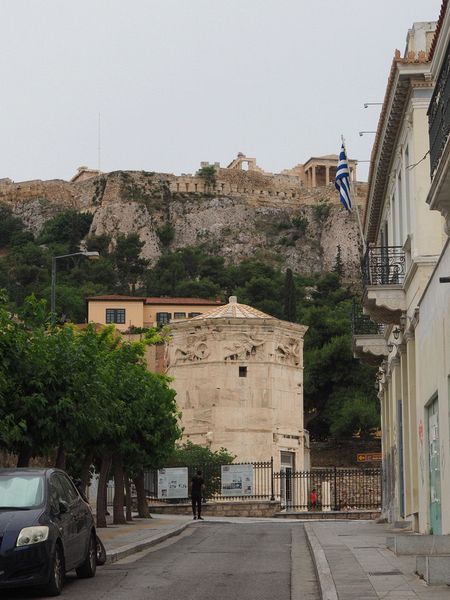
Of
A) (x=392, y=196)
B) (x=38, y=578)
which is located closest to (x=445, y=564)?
(x=38, y=578)

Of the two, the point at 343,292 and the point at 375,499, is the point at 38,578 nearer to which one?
the point at 375,499

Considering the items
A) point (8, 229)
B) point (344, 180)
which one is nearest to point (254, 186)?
point (8, 229)

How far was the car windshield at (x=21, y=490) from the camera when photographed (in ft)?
49.4

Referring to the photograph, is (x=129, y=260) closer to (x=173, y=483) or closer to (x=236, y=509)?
(x=173, y=483)

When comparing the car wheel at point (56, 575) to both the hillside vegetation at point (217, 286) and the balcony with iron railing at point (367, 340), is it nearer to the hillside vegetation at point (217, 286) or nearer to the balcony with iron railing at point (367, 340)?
the balcony with iron railing at point (367, 340)

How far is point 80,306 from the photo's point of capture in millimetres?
120938

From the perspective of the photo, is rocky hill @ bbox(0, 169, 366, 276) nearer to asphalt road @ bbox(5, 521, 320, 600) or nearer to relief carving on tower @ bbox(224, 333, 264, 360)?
relief carving on tower @ bbox(224, 333, 264, 360)

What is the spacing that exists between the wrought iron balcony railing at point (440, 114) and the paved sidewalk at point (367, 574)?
5.56 metres

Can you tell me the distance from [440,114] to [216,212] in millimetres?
155004

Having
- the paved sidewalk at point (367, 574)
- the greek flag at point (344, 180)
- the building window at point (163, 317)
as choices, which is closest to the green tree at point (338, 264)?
the building window at point (163, 317)

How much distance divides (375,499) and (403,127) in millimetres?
36780

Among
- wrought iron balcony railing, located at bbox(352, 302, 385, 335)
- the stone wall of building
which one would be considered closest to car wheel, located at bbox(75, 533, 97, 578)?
wrought iron balcony railing, located at bbox(352, 302, 385, 335)

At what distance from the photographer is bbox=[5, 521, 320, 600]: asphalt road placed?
1467cm

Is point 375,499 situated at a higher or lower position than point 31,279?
lower
